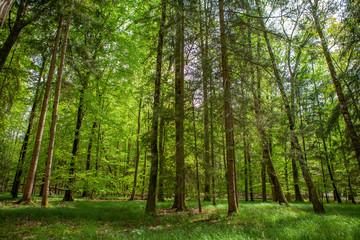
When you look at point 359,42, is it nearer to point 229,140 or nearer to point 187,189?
point 229,140

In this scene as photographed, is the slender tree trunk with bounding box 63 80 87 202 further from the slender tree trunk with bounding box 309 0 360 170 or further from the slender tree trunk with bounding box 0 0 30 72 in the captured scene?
the slender tree trunk with bounding box 309 0 360 170

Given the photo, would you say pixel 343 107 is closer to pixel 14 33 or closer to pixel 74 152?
pixel 14 33

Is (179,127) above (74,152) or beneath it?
above

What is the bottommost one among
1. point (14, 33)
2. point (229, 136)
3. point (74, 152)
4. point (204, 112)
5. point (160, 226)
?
point (160, 226)

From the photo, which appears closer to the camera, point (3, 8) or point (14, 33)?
point (3, 8)

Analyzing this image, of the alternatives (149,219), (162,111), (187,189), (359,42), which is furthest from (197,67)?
(149,219)

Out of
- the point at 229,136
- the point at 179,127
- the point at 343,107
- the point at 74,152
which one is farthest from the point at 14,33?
the point at 343,107

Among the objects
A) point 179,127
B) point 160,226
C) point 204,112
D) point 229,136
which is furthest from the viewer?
point 204,112

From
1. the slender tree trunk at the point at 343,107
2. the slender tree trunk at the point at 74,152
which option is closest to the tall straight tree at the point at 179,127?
the slender tree trunk at the point at 343,107

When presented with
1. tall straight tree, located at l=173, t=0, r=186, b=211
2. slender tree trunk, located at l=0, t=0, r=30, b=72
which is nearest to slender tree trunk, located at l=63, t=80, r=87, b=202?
slender tree trunk, located at l=0, t=0, r=30, b=72

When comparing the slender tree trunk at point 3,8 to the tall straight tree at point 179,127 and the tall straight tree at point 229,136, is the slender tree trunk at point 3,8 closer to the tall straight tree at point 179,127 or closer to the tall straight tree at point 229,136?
the tall straight tree at point 229,136

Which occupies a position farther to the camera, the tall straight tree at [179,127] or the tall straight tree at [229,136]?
the tall straight tree at [179,127]

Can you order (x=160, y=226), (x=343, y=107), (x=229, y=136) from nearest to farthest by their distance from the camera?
(x=160, y=226) < (x=343, y=107) < (x=229, y=136)

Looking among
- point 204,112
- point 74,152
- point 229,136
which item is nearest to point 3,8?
point 229,136
